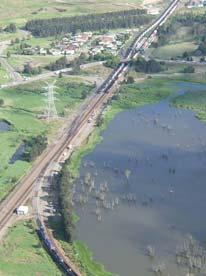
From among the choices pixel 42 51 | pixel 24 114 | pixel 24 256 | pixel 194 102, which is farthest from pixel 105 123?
pixel 42 51

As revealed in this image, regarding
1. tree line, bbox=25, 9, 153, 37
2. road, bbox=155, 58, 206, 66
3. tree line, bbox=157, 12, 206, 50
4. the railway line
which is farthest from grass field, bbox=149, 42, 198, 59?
tree line, bbox=25, 9, 153, 37

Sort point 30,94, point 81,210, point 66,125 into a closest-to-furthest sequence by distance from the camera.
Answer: point 81,210 < point 66,125 < point 30,94

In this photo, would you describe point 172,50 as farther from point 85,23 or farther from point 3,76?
point 3,76

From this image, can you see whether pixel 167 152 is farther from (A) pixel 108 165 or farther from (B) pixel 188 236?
(B) pixel 188 236

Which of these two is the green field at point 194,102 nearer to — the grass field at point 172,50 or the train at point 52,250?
the grass field at point 172,50

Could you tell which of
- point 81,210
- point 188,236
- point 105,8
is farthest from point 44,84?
point 105,8
